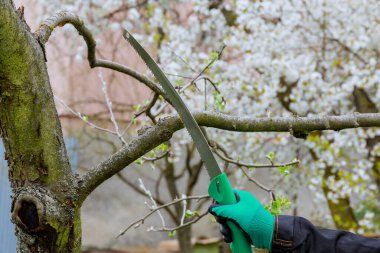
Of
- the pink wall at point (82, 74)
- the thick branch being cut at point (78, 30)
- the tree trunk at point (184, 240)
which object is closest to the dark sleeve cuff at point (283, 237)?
the thick branch being cut at point (78, 30)

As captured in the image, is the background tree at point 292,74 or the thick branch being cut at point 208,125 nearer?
the thick branch being cut at point 208,125

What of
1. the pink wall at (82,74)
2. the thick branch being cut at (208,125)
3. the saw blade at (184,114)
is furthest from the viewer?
the pink wall at (82,74)

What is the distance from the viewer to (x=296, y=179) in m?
7.78

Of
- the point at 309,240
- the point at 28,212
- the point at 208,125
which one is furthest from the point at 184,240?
the point at 309,240

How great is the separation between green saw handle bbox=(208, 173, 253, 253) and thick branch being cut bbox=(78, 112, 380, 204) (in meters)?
0.36

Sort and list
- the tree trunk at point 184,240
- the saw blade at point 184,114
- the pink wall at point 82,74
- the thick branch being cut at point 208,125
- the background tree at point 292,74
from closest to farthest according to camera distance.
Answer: the saw blade at point 184,114 → the thick branch being cut at point 208,125 → the background tree at point 292,74 → the tree trunk at point 184,240 → the pink wall at point 82,74

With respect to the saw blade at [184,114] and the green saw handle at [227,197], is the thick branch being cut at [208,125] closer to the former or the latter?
the saw blade at [184,114]

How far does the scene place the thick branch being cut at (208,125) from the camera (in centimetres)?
195

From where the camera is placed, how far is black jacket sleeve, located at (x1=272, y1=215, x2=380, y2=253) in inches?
65.7

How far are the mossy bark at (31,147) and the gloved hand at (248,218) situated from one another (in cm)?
51

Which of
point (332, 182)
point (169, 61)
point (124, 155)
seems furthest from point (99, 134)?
point (124, 155)

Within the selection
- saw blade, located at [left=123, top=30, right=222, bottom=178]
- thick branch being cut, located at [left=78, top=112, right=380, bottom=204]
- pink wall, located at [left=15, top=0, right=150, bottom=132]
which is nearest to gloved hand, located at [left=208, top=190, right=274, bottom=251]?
saw blade, located at [left=123, top=30, right=222, bottom=178]

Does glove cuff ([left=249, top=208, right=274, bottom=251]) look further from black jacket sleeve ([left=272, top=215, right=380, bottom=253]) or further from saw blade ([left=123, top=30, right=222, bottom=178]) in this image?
saw blade ([left=123, top=30, right=222, bottom=178])

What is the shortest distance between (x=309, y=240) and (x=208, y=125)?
571 mm
